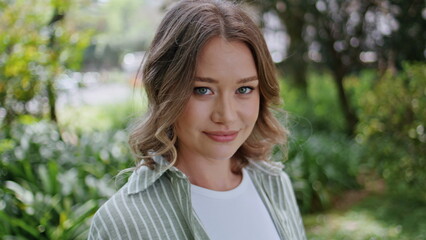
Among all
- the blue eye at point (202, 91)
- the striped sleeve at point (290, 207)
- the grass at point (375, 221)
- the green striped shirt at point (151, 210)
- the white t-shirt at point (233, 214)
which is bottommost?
the grass at point (375, 221)

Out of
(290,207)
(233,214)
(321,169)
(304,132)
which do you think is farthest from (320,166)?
(233,214)

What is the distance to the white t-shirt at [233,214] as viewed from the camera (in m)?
1.49

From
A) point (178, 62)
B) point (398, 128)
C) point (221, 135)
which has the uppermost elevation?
point (178, 62)

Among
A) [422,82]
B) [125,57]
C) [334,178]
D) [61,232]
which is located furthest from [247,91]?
[125,57]

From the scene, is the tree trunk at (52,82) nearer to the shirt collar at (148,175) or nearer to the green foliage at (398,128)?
the green foliage at (398,128)

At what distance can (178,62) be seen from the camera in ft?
4.68

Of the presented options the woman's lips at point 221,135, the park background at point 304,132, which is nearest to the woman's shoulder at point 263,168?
the park background at point 304,132

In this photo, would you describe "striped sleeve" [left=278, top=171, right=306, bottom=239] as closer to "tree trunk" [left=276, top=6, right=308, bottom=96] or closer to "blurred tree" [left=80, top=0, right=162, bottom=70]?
"tree trunk" [left=276, top=6, right=308, bottom=96]

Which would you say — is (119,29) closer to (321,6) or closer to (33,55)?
(321,6)

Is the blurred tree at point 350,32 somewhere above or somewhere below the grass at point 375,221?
above

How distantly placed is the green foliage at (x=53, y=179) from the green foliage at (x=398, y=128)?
104 inches

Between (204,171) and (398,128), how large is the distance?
3996 mm

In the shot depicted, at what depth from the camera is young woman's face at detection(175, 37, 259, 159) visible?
1434mm

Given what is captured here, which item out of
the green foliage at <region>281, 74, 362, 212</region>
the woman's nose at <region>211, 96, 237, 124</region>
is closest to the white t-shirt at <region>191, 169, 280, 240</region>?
the woman's nose at <region>211, 96, 237, 124</region>
